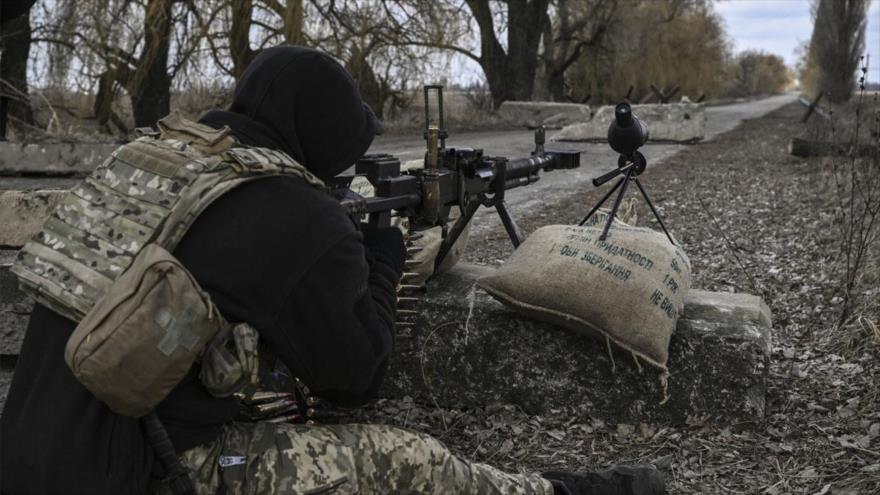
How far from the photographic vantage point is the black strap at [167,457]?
187cm

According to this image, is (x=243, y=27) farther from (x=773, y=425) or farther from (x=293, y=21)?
(x=773, y=425)

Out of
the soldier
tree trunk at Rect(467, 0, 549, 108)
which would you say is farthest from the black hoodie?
tree trunk at Rect(467, 0, 549, 108)

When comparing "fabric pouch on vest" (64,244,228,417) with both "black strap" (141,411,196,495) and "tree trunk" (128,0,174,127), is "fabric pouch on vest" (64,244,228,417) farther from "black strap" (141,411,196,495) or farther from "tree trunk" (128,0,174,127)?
"tree trunk" (128,0,174,127)

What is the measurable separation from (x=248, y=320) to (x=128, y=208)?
0.37 meters

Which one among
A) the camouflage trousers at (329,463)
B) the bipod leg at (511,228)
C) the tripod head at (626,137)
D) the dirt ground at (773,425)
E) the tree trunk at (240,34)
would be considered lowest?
the dirt ground at (773,425)

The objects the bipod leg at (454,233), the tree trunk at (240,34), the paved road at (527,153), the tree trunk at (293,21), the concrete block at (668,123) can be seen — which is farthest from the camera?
the concrete block at (668,123)

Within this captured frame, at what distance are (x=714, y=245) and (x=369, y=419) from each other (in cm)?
426

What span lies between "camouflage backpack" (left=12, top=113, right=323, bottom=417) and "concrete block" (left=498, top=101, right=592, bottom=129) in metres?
19.0

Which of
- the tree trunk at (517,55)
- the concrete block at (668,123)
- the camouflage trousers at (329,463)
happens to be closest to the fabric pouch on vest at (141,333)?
the camouflage trousers at (329,463)

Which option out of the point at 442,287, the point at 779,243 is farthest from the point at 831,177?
the point at 442,287

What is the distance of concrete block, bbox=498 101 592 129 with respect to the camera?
2061 cm

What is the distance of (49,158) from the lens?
793cm

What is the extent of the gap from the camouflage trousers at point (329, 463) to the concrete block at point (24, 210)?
2.28m

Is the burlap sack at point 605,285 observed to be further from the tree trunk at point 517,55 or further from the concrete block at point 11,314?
the tree trunk at point 517,55
